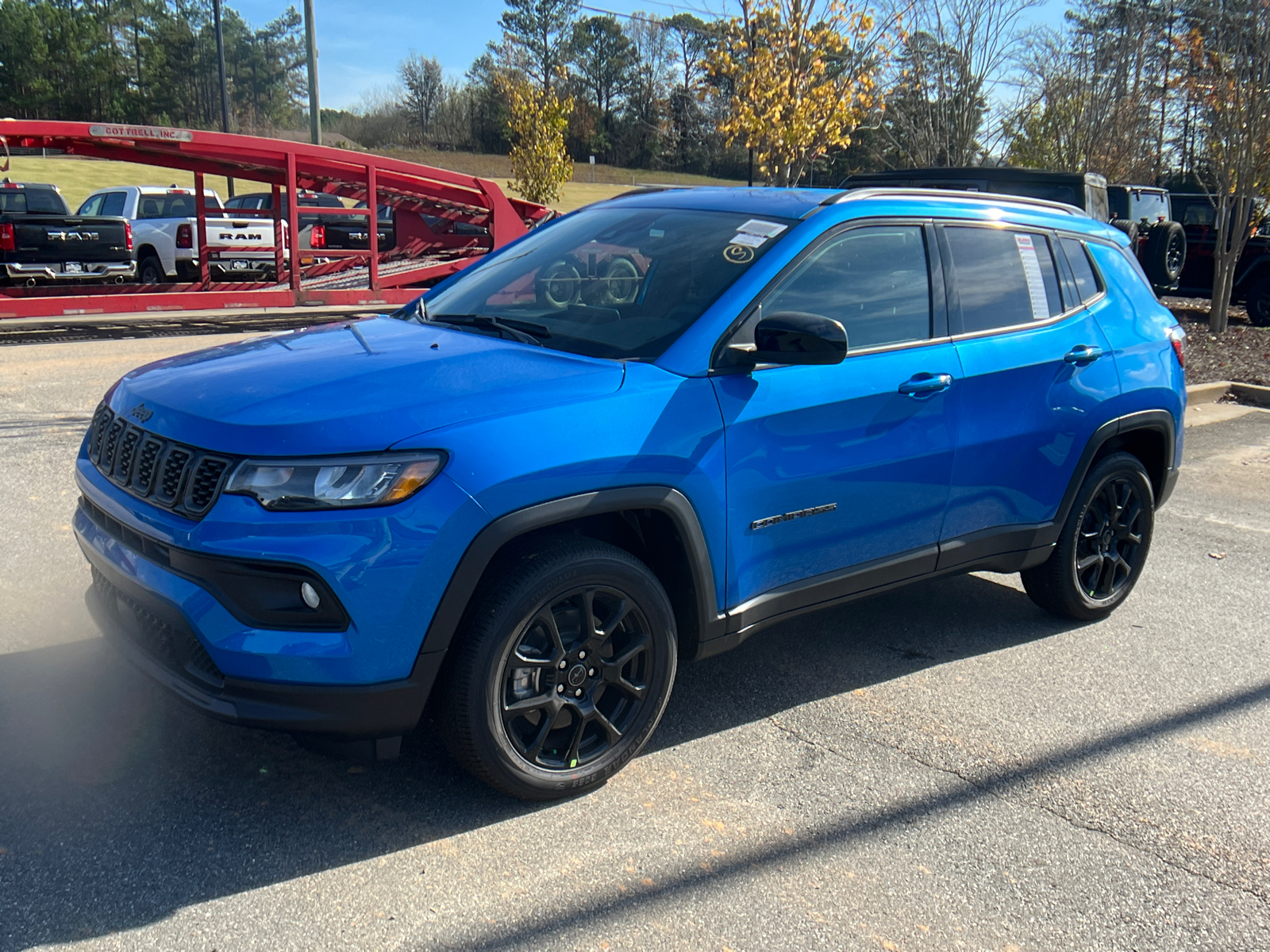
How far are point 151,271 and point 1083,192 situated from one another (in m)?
13.9

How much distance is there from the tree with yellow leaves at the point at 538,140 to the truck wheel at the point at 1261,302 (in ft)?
45.1

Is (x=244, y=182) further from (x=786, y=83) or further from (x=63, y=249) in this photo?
(x=786, y=83)

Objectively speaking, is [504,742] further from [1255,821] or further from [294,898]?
[1255,821]

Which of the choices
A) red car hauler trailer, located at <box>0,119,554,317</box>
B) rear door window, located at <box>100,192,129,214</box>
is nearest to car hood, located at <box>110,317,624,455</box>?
red car hauler trailer, located at <box>0,119,554,317</box>

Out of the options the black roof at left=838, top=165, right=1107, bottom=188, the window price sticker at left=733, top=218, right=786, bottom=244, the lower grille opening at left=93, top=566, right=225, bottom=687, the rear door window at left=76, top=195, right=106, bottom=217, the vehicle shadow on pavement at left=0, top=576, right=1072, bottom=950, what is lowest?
the vehicle shadow on pavement at left=0, top=576, right=1072, bottom=950

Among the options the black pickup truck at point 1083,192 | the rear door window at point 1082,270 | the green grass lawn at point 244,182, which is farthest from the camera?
the green grass lawn at point 244,182

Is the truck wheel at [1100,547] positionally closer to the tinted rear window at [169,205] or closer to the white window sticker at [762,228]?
the white window sticker at [762,228]

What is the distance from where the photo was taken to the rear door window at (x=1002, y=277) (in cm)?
404

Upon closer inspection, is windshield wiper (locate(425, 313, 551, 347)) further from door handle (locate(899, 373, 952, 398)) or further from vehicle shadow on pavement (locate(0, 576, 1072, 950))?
vehicle shadow on pavement (locate(0, 576, 1072, 950))

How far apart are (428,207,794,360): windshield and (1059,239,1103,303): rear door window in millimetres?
1597

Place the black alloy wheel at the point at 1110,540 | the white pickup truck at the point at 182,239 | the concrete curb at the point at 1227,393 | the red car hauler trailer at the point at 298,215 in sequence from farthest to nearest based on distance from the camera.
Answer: the white pickup truck at the point at 182,239 → the red car hauler trailer at the point at 298,215 → the concrete curb at the point at 1227,393 → the black alloy wheel at the point at 1110,540

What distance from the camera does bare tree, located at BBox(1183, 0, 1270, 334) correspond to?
12.5 metres

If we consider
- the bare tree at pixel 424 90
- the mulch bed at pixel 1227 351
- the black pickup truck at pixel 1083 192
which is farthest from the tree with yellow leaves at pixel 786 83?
the bare tree at pixel 424 90

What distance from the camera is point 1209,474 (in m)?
7.89
